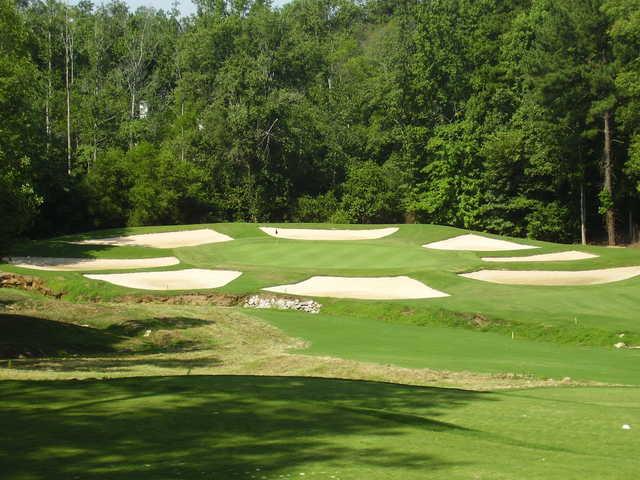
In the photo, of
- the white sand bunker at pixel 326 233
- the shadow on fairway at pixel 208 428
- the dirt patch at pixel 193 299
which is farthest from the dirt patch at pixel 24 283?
the shadow on fairway at pixel 208 428

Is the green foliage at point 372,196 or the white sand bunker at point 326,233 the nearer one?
the white sand bunker at point 326,233

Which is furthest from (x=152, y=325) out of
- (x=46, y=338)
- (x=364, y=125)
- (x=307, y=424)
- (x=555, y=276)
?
(x=364, y=125)

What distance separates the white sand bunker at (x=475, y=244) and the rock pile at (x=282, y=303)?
14.2 meters

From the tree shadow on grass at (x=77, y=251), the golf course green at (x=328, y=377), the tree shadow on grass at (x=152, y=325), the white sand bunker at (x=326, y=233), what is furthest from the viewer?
the white sand bunker at (x=326, y=233)

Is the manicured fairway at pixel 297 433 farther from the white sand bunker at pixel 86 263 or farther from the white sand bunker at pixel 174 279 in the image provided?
the white sand bunker at pixel 86 263

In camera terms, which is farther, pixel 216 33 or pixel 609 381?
pixel 216 33

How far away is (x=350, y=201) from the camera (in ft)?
204

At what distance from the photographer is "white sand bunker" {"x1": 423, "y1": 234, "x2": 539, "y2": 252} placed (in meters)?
40.9

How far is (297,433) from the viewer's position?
7.79 metres

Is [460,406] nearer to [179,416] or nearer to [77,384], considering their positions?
[179,416]

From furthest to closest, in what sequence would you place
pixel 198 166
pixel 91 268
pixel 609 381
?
pixel 198 166 < pixel 91 268 < pixel 609 381

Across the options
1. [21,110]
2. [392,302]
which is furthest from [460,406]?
[21,110]

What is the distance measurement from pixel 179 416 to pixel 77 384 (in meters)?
3.00

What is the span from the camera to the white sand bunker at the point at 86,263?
116 ft
